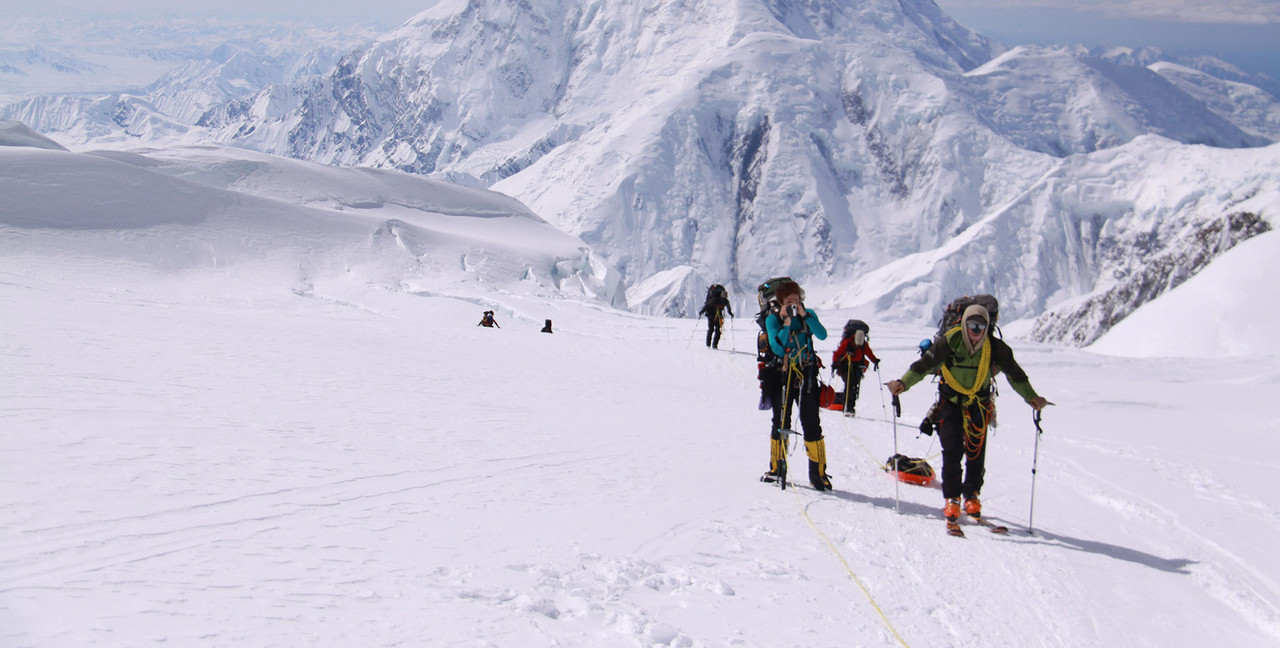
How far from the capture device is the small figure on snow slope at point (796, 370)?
756 centimetres

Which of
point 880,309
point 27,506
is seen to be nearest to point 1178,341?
point 27,506

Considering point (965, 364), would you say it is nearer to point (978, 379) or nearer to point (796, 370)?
point (978, 379)

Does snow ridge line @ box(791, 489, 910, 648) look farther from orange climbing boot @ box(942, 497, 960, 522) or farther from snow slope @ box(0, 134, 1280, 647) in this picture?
orange climbing boot @ box(942, 497, 960, 522)

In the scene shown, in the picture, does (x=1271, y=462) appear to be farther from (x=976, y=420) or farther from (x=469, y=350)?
(x=469, y=350)

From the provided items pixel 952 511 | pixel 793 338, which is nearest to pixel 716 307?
pixel 793 338

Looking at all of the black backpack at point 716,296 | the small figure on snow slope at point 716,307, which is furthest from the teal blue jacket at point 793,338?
the black backpack at point 716,296

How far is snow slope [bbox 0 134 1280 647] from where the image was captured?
399 centimetres

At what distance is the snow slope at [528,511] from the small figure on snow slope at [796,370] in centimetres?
57

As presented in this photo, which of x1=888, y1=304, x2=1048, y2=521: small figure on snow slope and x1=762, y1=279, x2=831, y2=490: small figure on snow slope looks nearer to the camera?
x1=888, y1=304, x2=1048, y2=521: small figure on snow slope

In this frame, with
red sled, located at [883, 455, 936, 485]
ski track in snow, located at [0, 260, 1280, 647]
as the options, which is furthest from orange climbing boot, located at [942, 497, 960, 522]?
red sled, located at [883, 455, 936, 485]

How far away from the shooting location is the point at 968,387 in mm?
6848

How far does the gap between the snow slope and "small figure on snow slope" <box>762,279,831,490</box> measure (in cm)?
57

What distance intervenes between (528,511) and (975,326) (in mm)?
4164

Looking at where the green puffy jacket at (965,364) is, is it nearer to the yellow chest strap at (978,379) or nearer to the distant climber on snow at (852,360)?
the yellow chest strap at (978,379)
